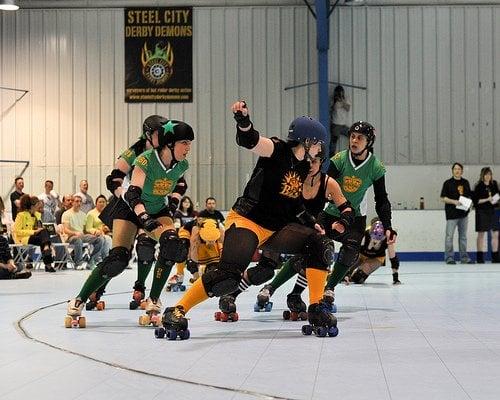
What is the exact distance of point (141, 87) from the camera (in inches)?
723

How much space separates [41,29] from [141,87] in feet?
7.51

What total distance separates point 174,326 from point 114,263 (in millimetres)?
895

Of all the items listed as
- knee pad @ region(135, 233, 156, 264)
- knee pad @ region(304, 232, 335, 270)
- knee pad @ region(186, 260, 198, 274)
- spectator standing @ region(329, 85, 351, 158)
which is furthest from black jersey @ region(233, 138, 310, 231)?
spectator standing @ region(329, 85, 351, 158)

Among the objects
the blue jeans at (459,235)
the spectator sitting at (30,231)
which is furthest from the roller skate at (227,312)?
the blue jeans at (459,235)

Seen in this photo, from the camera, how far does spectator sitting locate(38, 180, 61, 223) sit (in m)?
16.1

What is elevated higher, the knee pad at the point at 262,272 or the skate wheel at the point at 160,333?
the knee pad at the point at 262,272

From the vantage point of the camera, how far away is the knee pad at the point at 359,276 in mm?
10984

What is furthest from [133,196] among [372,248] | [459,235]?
[459,235]

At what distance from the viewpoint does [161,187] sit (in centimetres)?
621

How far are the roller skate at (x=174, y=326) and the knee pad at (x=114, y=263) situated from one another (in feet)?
2.54

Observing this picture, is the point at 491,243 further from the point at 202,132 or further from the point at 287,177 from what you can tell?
the point at 287,177

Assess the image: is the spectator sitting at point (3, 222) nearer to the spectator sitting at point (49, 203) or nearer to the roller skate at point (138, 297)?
the spectator sitting at point (49, 203)

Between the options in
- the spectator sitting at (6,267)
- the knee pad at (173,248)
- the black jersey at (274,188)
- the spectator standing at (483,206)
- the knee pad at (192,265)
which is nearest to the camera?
the black jersey at (274,188)

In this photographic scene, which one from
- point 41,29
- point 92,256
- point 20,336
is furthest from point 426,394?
point 41,29
